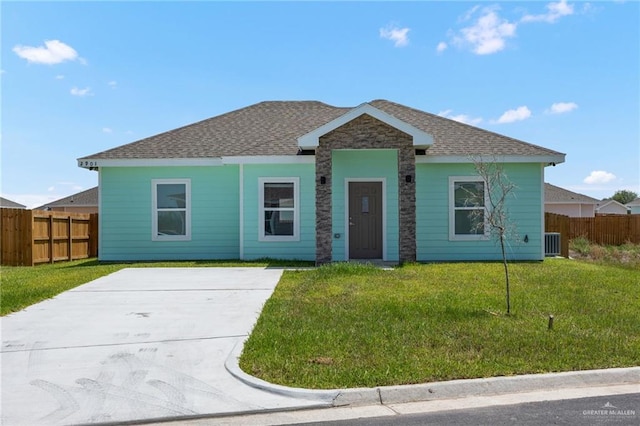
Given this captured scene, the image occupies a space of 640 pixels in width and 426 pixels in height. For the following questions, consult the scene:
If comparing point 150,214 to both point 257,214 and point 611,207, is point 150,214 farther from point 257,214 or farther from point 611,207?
point 611,207

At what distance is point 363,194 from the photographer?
15953 mm

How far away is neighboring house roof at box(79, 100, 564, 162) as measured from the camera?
1623cm

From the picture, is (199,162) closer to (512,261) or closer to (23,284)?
(23,284)

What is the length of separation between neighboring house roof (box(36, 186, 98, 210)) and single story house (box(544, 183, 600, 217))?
3355 centimetres

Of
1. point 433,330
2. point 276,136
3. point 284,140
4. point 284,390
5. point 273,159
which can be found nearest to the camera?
point 284,390

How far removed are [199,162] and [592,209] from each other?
132ft

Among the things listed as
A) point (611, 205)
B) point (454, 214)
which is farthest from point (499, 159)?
point (611, 205)

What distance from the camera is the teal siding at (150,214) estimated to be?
54.7 ft

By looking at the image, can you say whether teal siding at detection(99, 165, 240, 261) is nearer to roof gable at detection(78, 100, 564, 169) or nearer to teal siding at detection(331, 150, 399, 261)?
roof gable at detection(78, 100, 564, 169)

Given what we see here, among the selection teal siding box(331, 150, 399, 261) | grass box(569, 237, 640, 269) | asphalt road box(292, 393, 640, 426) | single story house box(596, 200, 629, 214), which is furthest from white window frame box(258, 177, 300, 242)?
single story house box(596, 200, 629, 214)

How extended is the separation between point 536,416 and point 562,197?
41697mm

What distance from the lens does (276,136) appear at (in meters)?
17.9

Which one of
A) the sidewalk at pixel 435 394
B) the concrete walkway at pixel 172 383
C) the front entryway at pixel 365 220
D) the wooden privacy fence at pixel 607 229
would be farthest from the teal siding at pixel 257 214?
the wooden privacy fence at pixel 607 229

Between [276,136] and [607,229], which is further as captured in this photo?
[607,229]
